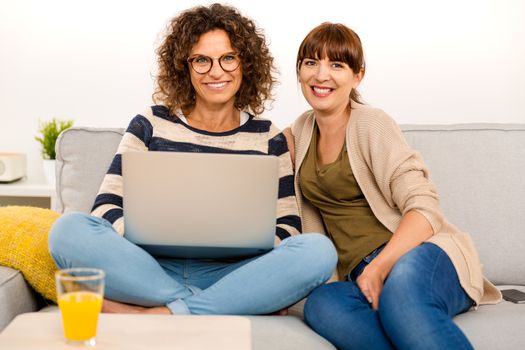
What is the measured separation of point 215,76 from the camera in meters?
2.24

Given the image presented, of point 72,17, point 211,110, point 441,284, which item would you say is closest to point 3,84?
point 72,17

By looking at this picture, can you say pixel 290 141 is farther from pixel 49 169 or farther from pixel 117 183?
pixel 49 169

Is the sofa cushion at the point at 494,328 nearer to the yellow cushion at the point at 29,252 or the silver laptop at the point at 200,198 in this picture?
the silver laptop at the point at 200,198

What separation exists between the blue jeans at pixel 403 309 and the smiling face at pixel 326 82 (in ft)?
1.67

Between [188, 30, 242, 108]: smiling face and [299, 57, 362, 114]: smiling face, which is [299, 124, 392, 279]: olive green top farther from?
[188, 30, 242, 108]: smiling face

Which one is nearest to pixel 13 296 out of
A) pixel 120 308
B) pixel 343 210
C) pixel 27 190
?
pixel 120 308

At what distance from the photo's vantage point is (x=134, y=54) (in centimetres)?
338

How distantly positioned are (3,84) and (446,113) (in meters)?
2.08

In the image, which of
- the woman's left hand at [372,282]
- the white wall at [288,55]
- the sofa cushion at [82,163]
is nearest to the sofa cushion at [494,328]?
the woman's left hand at [372,282]

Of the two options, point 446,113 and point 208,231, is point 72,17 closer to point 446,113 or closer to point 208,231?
point 446,113

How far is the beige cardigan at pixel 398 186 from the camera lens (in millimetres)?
1884

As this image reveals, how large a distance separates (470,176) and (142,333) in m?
1.33

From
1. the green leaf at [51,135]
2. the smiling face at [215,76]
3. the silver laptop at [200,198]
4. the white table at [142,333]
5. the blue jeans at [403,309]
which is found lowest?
the blue jeans at [403,309]

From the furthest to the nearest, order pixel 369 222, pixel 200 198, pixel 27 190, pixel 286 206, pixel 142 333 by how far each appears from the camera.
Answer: pixel 27 190, pixel 286 206, pixel 369 222, pixel 200 198, pixel 142 333
